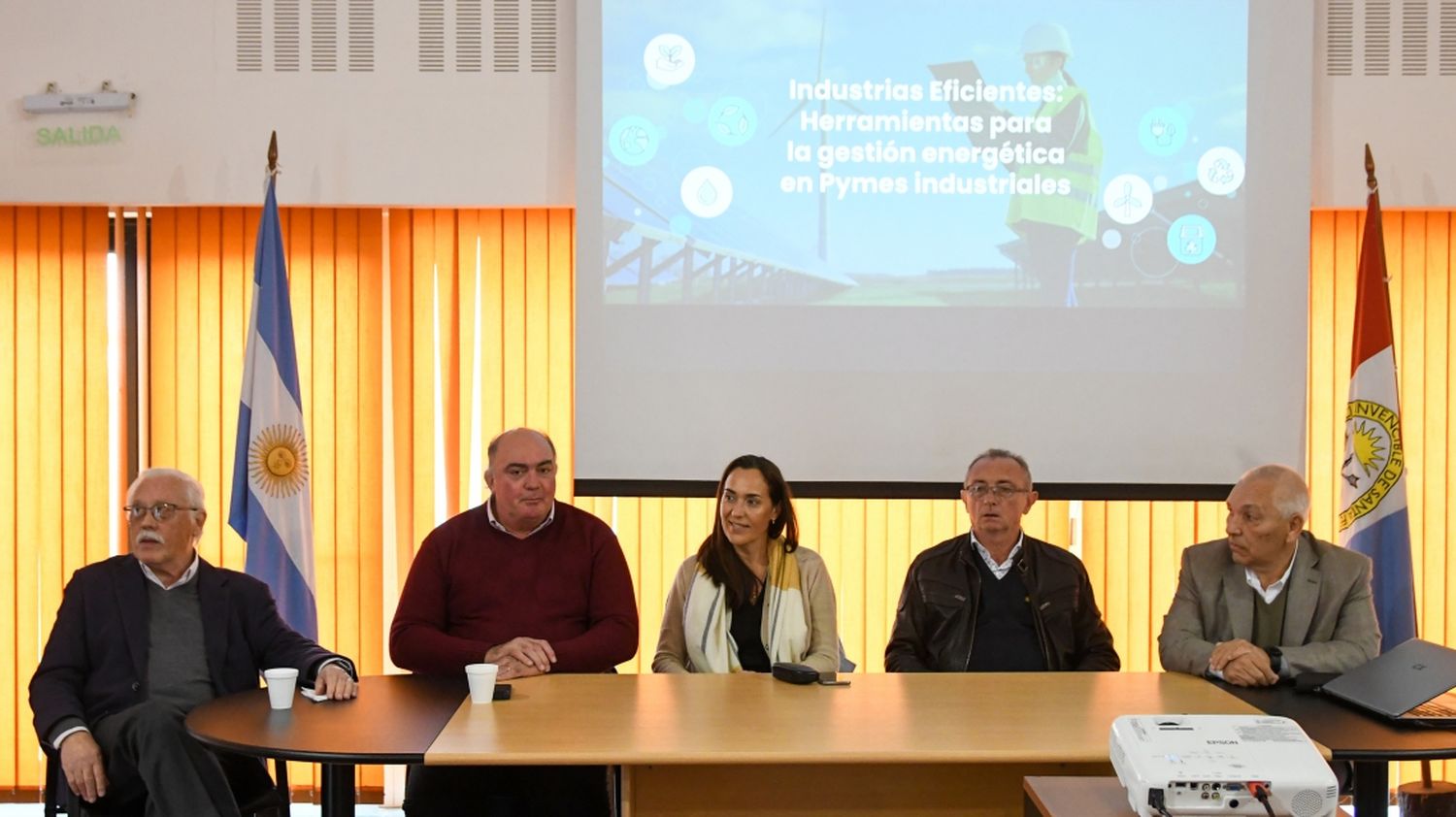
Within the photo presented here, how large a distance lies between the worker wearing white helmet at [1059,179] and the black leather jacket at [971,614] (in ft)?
3.67

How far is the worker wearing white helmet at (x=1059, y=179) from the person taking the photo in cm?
465

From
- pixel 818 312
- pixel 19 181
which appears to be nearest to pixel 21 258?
pixel 19 181

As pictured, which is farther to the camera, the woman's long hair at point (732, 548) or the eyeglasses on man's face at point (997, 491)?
the eyeglasses on man's face at point (997, 491)

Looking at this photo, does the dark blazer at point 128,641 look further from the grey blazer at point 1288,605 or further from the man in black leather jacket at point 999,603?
the grey blazer at point 1288,605

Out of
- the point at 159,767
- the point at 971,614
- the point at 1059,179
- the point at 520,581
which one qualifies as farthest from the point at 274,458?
the point at 1059,179

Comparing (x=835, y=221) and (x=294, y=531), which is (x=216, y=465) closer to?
(x=294, y=531)

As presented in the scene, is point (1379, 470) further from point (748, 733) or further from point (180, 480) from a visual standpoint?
point (180, 480)

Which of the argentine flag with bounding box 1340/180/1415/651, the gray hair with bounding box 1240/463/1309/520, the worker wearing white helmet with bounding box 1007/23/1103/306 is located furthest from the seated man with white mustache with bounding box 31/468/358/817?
the argentine flag with bounding box 1340/180/1415/651

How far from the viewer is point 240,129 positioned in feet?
15.8

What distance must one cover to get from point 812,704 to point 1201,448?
2.23 m

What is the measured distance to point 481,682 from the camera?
2992mm

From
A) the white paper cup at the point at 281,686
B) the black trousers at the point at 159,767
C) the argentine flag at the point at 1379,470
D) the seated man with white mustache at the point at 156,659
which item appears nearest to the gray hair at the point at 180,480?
the seated man with white mustache at the point at 156,659

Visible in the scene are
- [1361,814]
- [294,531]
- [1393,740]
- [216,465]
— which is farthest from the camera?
[216,465]

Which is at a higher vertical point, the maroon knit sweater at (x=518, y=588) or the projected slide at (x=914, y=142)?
the projected slide at (x=914, y=142)
